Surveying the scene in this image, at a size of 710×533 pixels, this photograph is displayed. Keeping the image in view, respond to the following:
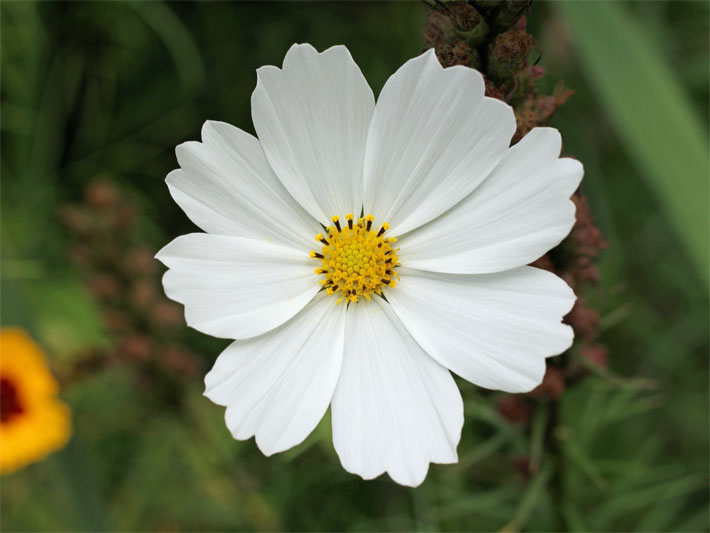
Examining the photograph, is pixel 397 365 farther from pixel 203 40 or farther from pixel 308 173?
pixel 203 40

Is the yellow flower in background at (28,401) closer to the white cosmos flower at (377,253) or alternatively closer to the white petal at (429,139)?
the white cosmos flower at (377,253)

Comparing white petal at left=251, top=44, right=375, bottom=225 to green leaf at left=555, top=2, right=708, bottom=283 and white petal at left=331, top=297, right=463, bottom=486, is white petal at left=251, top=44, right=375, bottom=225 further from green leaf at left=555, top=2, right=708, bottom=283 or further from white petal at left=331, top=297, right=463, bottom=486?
green leaf at left=555, top=2, right=708, bottom=283


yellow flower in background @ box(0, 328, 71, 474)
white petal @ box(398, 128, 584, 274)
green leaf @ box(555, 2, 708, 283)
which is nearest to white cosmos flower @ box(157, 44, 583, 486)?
white petal @ box(398, 128, 584, 274)

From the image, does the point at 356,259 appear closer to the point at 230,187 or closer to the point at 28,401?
the point at 230,187

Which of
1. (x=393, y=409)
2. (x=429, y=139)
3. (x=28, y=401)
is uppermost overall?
(x=429, y=139)

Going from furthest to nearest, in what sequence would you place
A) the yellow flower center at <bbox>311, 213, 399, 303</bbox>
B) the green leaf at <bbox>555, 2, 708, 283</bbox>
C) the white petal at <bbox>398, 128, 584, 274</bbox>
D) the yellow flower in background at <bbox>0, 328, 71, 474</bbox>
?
the yellow flower in background at <bbox>0, 328, 71, 474</bbox>, the green leaf at <bbox>555, 2, 708, 283</bbox>, the yellow flower center at <bbox>311, 213, 399, 303</bbox>, the white petal at <bbox>398, 128, 584, 274</bbox>

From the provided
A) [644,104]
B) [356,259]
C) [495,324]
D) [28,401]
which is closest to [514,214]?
[495,324]

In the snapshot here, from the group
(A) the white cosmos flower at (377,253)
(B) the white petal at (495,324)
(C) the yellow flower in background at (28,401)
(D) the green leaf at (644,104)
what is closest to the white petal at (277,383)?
(A) the white cosmos flower at (377,253)
